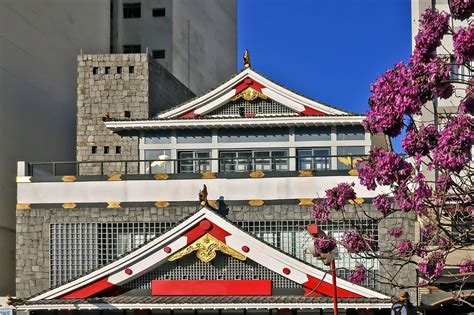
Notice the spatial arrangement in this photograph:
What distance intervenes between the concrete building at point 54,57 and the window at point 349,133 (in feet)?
36.1

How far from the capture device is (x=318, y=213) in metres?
23.4

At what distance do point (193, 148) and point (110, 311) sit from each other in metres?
9.36

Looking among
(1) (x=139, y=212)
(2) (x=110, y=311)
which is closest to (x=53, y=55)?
(1) (x=139, y=212)

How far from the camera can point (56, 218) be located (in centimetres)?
3838

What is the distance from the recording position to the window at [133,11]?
70.2 meters

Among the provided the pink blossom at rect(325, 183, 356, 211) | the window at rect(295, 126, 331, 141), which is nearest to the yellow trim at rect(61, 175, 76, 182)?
the window at rect(295, 126, 331, 141)

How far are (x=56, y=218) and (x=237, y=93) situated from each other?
9.75 metres

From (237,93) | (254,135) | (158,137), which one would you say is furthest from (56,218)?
(237,93)

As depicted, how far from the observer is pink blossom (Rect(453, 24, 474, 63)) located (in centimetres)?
1602

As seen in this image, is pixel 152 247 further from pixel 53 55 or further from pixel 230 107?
pixel 53 55

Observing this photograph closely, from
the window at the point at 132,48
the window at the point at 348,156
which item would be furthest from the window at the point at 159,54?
the window at the point at 348,156

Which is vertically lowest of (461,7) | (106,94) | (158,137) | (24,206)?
(24,206)

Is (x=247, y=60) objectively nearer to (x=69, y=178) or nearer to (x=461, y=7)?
(x=69, y=178)

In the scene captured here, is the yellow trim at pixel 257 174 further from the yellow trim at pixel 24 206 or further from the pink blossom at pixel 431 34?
the pink blossom at pixel 431 34
